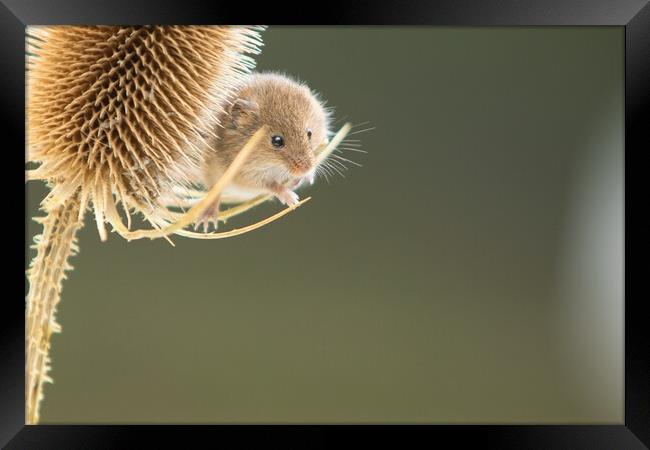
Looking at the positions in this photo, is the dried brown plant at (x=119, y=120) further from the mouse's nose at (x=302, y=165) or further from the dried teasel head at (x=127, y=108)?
the mouse's nose at (x=302, y=165)

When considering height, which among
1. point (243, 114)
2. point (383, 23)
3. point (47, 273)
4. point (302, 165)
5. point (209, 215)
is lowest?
point (47, 273)

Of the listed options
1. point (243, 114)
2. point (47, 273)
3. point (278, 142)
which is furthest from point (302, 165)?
point (47, 273)

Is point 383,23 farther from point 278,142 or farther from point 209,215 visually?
point 209,215

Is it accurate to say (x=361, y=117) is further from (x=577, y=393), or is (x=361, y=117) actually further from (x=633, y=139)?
(x=577, y=393)

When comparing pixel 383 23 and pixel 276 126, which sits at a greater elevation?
pixel 383 23

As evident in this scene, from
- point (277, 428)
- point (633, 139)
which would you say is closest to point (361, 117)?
point (633, 139)

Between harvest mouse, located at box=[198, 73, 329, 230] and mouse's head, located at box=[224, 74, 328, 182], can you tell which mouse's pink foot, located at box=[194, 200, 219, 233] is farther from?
mouse's head, located at box=[224, 74, 328, 182]
